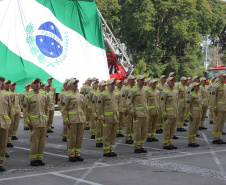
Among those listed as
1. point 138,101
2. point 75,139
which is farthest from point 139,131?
point 75,139

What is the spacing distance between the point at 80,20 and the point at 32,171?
16.3m

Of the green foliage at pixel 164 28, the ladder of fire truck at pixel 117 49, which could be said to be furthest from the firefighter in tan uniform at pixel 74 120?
the green foliage at pixel 164 28

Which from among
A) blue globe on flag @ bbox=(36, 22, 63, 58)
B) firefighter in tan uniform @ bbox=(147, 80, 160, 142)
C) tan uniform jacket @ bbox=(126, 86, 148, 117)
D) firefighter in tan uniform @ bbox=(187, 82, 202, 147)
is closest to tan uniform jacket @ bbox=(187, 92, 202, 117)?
firefighter in tan uniform @ bbox=(187, 82, 202, 147)

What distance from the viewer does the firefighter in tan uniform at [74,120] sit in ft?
33.1

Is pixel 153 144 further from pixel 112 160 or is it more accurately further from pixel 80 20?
pixel 80 20

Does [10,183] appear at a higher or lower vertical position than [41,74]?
lower

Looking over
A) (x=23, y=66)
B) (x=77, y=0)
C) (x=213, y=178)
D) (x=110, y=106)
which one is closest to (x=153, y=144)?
(x=110, y=106)

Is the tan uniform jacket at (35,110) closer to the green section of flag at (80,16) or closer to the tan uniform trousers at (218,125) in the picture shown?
the tan uniform trousers at (218,125)

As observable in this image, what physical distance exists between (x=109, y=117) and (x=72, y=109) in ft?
3.49

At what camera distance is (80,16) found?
24.1 meters

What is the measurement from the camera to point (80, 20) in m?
24.1

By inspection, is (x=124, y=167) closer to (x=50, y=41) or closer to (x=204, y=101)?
(x=204, y=101)

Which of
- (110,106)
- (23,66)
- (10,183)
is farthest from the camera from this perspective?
(23,66)

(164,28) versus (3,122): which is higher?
(164,28)
